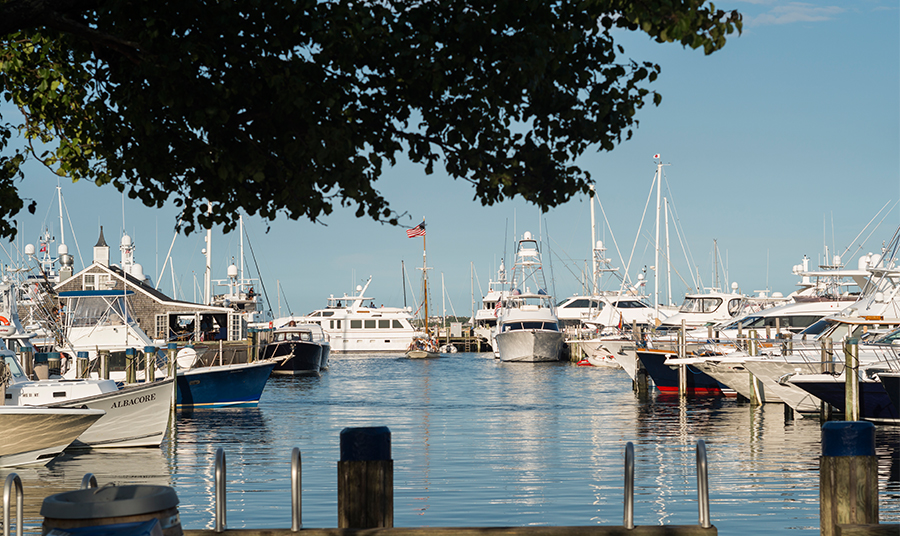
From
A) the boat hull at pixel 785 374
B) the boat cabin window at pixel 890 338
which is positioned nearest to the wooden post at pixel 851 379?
the boat hull at pixel 785 374

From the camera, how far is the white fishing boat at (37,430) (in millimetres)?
18406

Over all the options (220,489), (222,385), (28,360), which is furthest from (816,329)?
(220,489)

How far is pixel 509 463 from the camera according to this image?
20438 mm

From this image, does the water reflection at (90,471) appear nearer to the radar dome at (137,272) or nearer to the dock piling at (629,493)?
the dock piling at (629,493)

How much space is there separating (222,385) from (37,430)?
50.6ft

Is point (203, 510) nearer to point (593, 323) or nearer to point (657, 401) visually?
point (657, 401)

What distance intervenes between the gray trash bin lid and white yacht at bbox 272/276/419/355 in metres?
89.2

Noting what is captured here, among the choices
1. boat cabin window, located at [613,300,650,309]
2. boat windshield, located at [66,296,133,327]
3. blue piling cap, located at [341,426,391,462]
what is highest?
boat cabin window, located at [613,300,650,309]

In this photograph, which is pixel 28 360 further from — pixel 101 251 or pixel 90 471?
pixel 101 251

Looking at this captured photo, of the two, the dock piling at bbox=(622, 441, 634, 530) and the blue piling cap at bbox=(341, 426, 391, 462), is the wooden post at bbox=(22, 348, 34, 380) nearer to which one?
the blue piling cap at bbox=(341, 426, 391, 462)

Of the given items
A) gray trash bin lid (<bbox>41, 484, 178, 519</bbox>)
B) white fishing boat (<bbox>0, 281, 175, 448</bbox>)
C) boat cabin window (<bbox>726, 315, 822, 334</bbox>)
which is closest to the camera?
gray trash bin lid (<bbox>41, 484, 178, 519</bbox>)

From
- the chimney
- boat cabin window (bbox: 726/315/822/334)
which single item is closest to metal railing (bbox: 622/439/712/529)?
boat cabin window (bbox: 726/315/822/334)

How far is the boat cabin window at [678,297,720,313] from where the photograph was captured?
50812mm

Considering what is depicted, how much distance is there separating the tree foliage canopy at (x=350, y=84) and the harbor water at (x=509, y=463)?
7121mm
